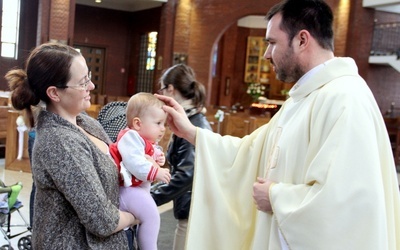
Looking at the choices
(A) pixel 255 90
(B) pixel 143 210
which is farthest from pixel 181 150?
Answer: (A) pixel 255 90

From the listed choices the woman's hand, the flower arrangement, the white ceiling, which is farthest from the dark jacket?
the flower arrangement

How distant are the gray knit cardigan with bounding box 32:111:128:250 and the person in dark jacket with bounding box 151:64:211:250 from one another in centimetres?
90

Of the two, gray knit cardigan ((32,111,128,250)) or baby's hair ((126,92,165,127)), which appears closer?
gray knit cardigan ((32,111,128,250))

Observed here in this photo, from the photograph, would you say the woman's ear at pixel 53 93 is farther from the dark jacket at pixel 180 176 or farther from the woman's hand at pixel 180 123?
the dark jacket at pixel 180 176

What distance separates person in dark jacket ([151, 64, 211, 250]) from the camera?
254 centimetres

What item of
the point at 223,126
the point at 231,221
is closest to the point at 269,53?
the point at 231,221

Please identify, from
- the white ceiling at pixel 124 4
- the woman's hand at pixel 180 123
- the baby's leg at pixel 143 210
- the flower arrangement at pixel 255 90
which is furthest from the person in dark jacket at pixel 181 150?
the flower arrangement at pixel 255 90

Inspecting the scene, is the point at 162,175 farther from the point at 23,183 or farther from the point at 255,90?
the point at 255,90

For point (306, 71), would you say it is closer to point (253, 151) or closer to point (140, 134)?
point (253, 151)

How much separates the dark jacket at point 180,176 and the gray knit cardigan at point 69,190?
889 millimetres

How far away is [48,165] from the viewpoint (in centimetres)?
153

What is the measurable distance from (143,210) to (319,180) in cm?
69

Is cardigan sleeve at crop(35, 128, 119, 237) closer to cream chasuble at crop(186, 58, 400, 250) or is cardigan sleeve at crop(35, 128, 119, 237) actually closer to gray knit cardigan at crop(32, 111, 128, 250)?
gray knit cardigan at crop(32, 111, 128, 250)

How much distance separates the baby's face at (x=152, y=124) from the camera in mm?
1938
